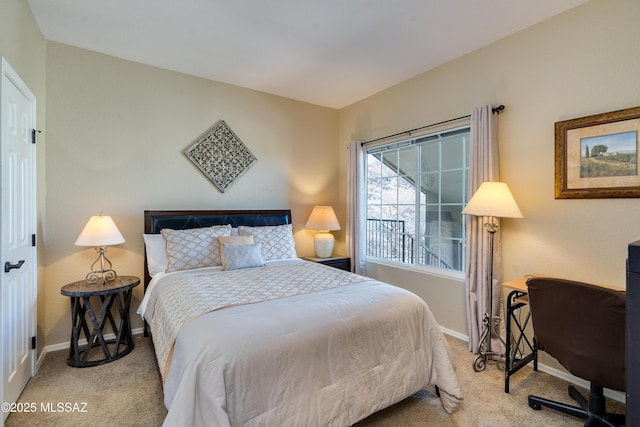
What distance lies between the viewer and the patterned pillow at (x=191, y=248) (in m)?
2.83

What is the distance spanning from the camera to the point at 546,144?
2461 millimetres

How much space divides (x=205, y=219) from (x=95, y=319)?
1.33 metres

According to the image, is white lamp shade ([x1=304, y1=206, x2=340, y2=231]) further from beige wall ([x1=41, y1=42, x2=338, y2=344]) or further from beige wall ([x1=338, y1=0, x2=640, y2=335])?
beige wall ([x1=338, y1=0, x2=640, y2=335])

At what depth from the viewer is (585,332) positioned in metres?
1.58

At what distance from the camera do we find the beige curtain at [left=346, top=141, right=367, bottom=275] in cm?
405

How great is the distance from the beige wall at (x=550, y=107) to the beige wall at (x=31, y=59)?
3.46 m

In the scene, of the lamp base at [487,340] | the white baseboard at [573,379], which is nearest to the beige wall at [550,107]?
the lamp base at [487,340]

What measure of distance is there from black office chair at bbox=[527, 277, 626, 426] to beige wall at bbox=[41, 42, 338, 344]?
3070mm

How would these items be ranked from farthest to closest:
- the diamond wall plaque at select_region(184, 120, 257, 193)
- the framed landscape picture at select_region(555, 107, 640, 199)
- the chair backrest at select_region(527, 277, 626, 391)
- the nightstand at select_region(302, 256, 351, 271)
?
the nightstand at select_region(302, 256, 351, 271) → the diamond wall plaque at select_region(184, 120, 257, 193) → the framed landscape picture at select_region(555, 107, 640, 199) → the chair backrest at select_region(527, 277, 626, 391)

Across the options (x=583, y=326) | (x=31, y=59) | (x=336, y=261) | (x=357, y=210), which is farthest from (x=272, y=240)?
(x=583, y=326)

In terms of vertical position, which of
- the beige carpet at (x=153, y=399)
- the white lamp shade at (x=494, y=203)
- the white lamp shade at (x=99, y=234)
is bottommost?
the beige carpet at (x=153, y=399)

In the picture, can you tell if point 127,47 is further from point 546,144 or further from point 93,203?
point 546,144

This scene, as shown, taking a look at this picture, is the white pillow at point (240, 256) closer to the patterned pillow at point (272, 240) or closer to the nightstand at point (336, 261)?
the patterned pillow at point (272, 240)

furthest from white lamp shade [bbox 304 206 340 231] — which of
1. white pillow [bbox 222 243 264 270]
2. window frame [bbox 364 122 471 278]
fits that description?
white pillow [bbox 222 243 264 270]
